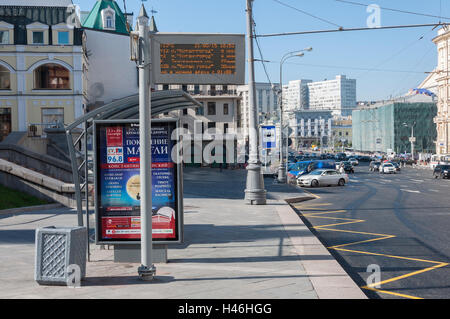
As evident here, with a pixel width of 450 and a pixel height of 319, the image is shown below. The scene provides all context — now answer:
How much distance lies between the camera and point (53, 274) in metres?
8.31

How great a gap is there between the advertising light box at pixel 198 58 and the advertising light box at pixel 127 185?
109 inches

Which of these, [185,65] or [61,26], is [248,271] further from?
[61,26]

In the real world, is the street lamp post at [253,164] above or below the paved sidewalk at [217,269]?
above

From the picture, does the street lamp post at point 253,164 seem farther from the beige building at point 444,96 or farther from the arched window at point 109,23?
the beige building at point 444,96

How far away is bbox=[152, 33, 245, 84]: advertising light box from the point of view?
43.0 feet

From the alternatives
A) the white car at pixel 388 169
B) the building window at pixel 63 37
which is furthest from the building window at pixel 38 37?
the white car at pixel 388 169

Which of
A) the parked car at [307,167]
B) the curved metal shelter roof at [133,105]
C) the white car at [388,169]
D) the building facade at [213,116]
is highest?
the building facade at [213,116]

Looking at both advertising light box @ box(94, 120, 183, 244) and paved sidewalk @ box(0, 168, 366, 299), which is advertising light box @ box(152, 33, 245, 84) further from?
paved sidewalk @ box(0, 168, 366, 299)

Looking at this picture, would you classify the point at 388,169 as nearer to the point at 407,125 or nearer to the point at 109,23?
the point at 109,23

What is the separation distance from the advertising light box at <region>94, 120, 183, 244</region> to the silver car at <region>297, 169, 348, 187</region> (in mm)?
27828

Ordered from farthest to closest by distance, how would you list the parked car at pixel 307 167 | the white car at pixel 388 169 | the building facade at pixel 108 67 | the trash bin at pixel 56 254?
the white car at pixel 388 169 → the building facade at pixel 108 67 → the parked car at pixel 307 167 → the trash bin at pixel 56 254

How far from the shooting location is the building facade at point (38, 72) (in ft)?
129

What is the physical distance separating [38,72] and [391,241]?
110 ft
